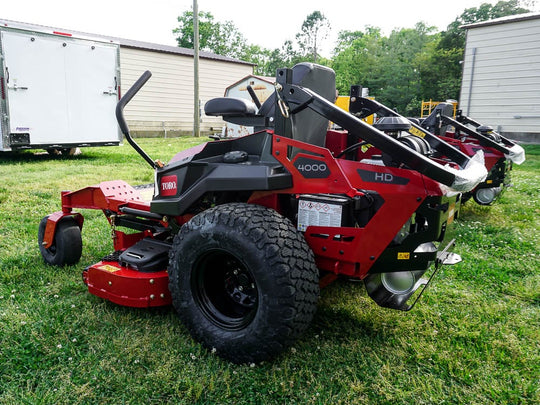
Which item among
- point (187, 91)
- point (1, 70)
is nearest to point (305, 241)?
point (1, 70)

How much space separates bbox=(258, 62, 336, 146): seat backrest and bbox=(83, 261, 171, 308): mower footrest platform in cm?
130

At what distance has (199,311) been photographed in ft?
8.68

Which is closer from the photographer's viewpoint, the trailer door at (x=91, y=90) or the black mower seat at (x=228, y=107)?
the black mower seat at (x=228, y=107)

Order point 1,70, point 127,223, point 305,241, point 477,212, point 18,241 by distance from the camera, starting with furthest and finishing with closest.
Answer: point 1,70
point 477,212
point 18,241
point 127,223
point 305,241

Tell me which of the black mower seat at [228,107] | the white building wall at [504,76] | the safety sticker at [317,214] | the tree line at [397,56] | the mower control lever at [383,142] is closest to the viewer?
the mower control lever at [383,142]

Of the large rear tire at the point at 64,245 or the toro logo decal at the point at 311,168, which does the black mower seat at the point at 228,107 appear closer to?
the toro logo decal at the point at 311,168

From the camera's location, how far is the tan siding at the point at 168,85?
19.9 meters

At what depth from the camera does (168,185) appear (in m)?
3.01

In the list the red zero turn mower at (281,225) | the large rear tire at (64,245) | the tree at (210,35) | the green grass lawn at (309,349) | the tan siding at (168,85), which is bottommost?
the green grass lawn at (309,349)

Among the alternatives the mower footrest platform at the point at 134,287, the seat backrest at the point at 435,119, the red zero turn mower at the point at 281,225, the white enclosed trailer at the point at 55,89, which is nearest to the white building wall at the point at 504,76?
the seat backrest at the point at 435,119

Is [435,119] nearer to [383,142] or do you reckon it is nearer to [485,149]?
[485,149]

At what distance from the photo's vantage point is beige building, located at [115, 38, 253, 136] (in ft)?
65.4

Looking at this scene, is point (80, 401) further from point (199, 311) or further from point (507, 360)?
point (507, 360)

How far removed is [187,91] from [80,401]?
835 inches
